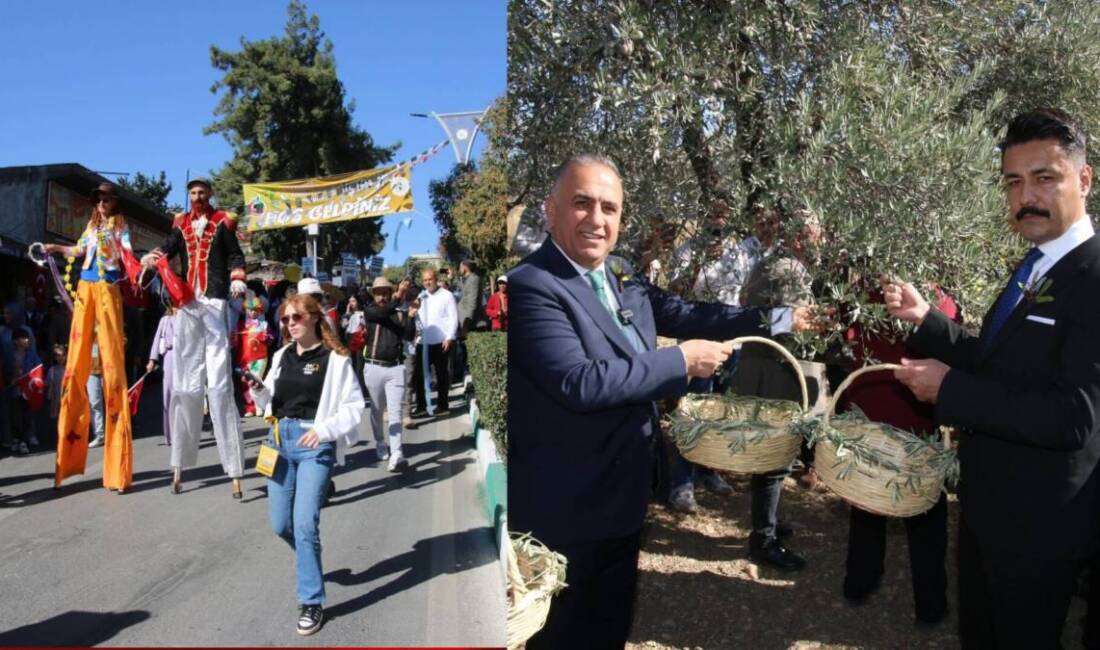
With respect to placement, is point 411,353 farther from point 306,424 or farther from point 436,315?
point 306,424

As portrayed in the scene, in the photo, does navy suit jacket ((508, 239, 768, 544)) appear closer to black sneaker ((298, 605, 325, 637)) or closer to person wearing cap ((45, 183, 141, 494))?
black sneaker ((298, 605, 325, 637))

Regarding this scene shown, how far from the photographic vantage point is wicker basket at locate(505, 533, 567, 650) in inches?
84.5

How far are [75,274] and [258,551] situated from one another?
949 mm

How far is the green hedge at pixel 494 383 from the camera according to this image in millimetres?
5633

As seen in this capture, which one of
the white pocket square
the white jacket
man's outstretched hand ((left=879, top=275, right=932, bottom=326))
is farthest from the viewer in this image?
the white jacket

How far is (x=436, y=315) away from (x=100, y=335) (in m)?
8.35

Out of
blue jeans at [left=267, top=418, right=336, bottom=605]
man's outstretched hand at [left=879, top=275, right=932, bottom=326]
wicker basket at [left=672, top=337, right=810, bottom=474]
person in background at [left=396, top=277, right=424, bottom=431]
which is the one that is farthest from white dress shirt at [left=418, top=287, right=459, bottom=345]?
man's outstretched hand at [left=879, top=275, right=932, bottom=326]

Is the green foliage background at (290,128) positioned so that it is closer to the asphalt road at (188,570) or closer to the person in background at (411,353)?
the asphalt road at (188,570)

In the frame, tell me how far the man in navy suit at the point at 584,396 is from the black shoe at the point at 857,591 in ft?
7.01

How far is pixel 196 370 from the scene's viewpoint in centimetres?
204

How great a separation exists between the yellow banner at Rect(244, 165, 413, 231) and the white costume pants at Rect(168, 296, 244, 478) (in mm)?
276

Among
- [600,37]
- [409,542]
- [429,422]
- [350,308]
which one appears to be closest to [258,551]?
[409,542]

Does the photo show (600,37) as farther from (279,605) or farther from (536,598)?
(279,605)

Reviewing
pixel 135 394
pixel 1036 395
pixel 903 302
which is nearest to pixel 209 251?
pixel 135 394
